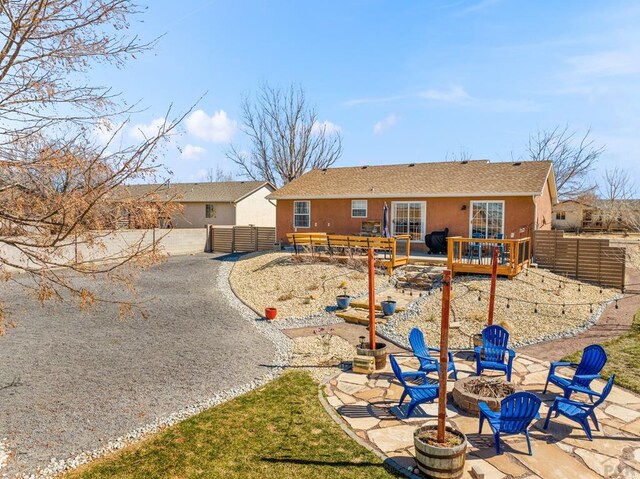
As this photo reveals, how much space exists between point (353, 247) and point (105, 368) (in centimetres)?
1152

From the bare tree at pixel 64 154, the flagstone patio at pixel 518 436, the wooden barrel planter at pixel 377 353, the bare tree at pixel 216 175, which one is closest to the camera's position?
the bare tree at pixel 64 154

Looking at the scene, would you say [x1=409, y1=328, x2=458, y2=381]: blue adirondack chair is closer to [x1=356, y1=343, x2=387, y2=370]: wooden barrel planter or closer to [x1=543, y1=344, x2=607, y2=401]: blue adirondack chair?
[x1=356, y1=343, x2=387, y2=370]: wooden barrel planter

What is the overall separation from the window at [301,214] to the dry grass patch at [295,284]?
151 inches

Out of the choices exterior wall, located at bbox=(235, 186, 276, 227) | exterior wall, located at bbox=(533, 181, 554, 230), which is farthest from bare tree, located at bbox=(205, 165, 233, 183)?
exterior wall, located at bbox=(533, 181, 554, 230)

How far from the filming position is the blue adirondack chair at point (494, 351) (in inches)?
301

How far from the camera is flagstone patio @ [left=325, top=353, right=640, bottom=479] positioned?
5.01 m

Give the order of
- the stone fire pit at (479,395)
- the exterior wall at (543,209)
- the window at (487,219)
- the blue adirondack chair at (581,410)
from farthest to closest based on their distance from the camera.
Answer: the exterior wall at (543,209) < the window at (487,219) < the stone fire pit at (479,395) < the blue adirondack chair at (581,410)

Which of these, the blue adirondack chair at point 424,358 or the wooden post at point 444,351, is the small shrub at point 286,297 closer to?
the blue adirondack chair at point 424,358

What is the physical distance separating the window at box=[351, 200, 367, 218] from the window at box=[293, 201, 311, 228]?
2664 mm

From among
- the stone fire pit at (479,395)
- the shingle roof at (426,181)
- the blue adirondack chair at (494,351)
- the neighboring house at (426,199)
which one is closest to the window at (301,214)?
the neighboring house at (426,199)

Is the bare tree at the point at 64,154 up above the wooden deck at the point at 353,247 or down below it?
above

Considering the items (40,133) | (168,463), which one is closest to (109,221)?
(40,133)

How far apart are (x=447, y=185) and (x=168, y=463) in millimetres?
17107

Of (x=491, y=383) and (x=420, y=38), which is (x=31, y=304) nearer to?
(x=491, y=383)
